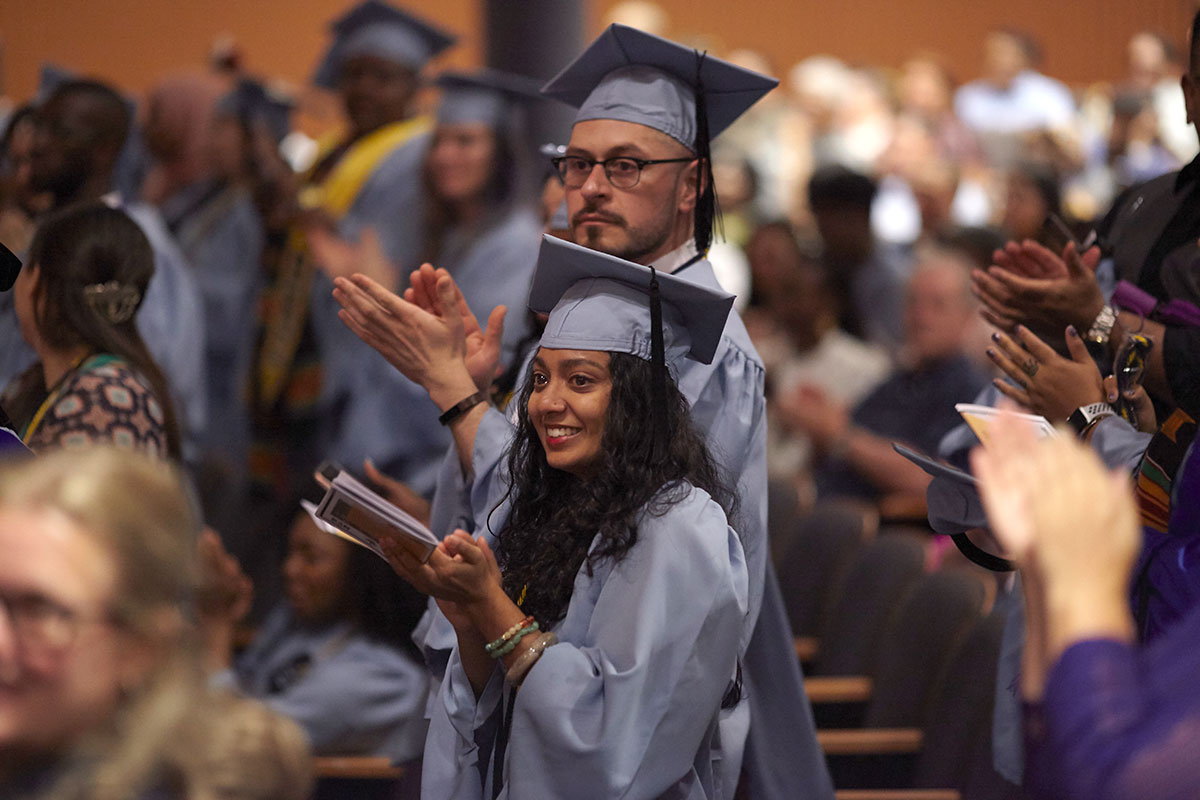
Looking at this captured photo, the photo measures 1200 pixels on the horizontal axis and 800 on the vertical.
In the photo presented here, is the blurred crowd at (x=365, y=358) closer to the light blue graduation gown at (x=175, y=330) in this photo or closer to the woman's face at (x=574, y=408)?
the light blue graduation gown at (x=175, y=330)

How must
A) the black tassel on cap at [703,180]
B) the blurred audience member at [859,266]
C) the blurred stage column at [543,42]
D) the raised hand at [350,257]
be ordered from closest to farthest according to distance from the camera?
1. the black tassel on cap at [703,180]
2. the raised hand at [350,257]
3. the blurred stage column at [543,42]
4. the blurred audience member at [859,266]

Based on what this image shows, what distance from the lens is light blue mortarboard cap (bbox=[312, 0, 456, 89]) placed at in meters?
5.78

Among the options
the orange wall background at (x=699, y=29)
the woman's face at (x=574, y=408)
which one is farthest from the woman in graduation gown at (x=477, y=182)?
the orange wall background at (x=699, y=29)

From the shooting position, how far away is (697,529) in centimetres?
216

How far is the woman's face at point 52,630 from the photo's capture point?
1364mm

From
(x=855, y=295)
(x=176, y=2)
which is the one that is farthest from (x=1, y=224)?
(x=176, y=2)

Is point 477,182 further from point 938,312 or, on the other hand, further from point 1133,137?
point 1133,137

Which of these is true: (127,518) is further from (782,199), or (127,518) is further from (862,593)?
(782,199)

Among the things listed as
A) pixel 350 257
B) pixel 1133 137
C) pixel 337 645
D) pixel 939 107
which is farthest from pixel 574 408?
pixel 939 107

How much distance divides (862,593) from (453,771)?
1784mm

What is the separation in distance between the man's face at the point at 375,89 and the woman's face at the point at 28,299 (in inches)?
123

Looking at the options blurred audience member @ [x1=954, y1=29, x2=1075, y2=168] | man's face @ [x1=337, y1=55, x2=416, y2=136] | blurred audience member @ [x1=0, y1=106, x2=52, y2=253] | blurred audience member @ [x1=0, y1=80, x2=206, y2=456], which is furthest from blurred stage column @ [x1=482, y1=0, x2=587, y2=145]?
blurred audience member @ [x1=954, y1=29, x2=1075, y2=168]

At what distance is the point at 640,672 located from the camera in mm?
2061

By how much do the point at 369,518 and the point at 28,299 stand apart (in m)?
1.15
